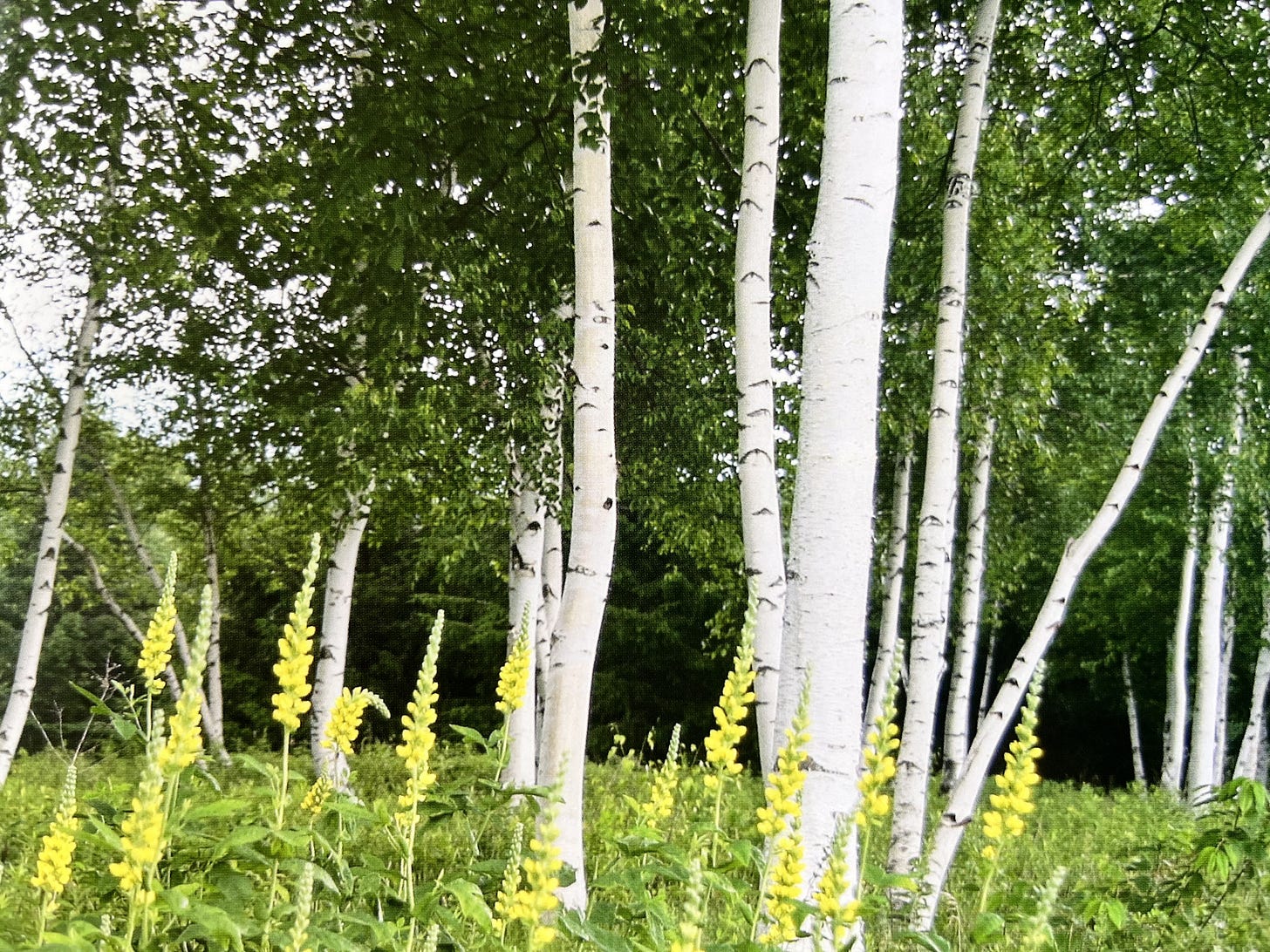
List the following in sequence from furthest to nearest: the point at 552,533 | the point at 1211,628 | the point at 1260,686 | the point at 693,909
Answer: the point at 1260,686 → the point at 1211,628 → the point at 552,533 → the point at 693,909

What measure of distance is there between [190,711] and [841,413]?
1.98 meters

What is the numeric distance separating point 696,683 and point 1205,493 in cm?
796

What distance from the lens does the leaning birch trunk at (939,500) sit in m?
4.33

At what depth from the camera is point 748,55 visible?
4281mm

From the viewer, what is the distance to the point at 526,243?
6531mm

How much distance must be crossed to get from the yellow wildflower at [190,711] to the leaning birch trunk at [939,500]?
321cm

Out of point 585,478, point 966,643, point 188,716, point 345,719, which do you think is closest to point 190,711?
point 188,716

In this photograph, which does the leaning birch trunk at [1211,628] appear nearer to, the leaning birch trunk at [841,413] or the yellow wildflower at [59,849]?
the leaning birch trunk at [841,413]

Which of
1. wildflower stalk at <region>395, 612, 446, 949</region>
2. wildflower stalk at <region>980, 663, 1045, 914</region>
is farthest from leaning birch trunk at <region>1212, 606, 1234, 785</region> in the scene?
wildflower stalk at <region>395, 612, 446, 949</region>

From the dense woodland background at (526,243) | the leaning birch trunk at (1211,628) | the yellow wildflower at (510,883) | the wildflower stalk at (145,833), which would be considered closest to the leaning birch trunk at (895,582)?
the dense woodland background at (526,243)

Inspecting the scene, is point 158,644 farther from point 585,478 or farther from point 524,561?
point 524,561

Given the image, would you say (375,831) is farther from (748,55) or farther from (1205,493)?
(1205,493)

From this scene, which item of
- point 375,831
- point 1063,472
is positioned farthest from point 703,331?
point 1063,472

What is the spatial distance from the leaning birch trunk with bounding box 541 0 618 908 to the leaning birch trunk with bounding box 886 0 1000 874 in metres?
1.40
